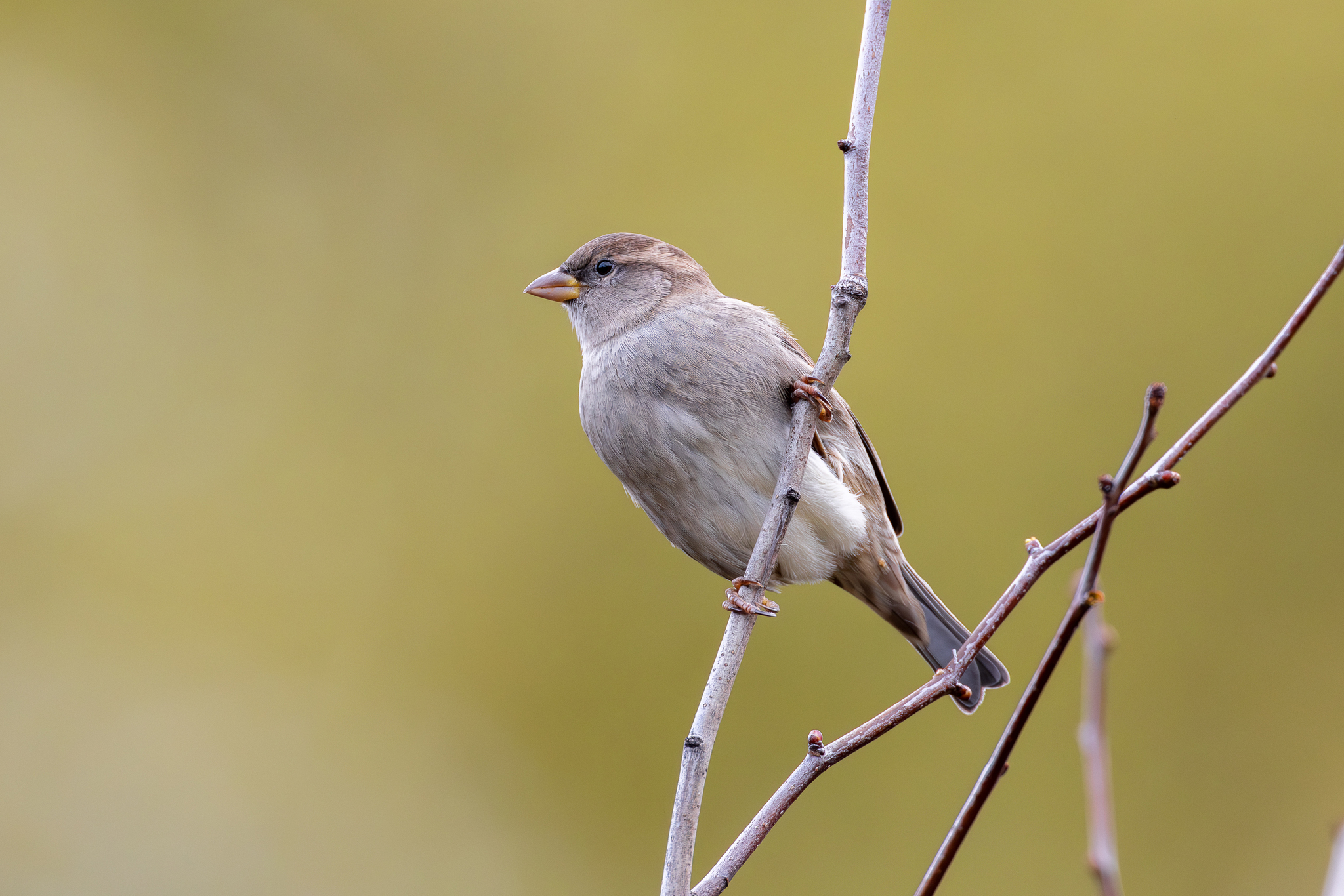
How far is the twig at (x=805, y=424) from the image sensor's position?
2.34 metres

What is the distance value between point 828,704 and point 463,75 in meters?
5.89

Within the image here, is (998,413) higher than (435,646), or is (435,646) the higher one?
(998,413)

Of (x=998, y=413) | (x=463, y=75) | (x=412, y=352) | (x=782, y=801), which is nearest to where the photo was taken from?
(x=782, y=801)

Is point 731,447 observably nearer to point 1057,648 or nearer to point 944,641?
point 944,641

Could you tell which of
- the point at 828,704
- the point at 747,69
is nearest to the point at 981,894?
the point at 828,704

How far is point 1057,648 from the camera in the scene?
1646mm

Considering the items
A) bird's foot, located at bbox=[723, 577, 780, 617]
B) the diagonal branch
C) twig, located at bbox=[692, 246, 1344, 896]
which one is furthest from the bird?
the diagonal branch

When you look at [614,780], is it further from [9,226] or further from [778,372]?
[9,226]

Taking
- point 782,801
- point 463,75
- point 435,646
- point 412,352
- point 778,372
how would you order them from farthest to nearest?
point 463,75 < point 412,352 < point 435,646 < point 778,372 < point 782,801

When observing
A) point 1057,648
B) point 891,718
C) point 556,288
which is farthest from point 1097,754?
point 556,288

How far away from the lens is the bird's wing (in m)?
3.95

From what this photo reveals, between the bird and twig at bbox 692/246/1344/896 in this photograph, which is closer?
twig at bbox 692/246/1344/896

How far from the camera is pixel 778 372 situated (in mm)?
3760

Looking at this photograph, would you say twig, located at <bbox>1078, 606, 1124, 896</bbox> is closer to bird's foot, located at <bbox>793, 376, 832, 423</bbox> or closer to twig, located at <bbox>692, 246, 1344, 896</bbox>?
twig, located at <bbox>692, 246, 1344, 896</bbox>
